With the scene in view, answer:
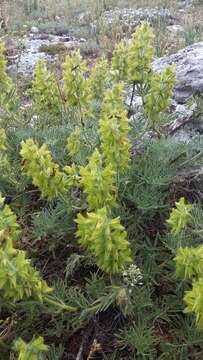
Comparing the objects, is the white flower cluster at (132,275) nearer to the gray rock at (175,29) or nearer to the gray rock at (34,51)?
the gray rock at (34,51)

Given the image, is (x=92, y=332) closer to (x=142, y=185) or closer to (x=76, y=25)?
(x=142, y=185)

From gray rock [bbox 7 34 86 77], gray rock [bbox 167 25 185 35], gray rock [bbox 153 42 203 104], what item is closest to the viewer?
gray rock [bbox 153 42 203 104]

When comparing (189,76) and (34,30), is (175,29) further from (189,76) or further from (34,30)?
(189,76)

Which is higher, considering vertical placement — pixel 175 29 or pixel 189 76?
pixel 189 76

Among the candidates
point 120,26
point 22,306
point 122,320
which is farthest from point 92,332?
point 120,26

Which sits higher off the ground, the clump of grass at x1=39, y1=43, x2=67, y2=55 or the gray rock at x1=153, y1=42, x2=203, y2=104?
the gray rock at x1=153, y1=42, x2=203, y2=104

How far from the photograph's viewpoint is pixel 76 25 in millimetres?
9406

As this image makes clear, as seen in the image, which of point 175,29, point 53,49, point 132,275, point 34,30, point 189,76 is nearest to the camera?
point 132,275

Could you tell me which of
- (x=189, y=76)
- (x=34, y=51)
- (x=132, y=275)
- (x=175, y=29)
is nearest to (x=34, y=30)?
(x=34, y=51)

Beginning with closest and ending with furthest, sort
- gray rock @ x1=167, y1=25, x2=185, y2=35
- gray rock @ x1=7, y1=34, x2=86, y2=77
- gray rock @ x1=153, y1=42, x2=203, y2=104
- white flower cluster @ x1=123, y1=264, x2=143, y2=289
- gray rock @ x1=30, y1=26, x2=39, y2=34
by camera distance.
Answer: white flower cluster @ x1=123, y1=264, x2=143, y2=289
gray rock @ x1=153, y1=42, x2=203, y2=104
gray rock @ x1=7, y1=34, x2=86, y2=77
gray rock @ x1=167, y1=25, x2=185, y2=35
gray rock @ x1=30, y1=26, x2=39, y2=34

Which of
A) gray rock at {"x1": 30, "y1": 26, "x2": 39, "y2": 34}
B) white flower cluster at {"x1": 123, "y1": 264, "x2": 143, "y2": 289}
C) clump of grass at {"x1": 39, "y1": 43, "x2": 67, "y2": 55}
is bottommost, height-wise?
gray rock at {"x1": 30, "y1": 26, "x2": 39, "y2": 34}

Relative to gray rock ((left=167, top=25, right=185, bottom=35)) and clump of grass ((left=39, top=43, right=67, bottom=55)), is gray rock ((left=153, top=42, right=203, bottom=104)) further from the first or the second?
gray rock ((left=167, top=25, right=185, bottom=35))

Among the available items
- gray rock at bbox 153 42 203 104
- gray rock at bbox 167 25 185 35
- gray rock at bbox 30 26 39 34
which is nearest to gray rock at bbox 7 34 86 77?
gray rock at bbox 30 26 39 34

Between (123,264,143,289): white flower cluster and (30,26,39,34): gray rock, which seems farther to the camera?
(30,26,39,34): gray rock
